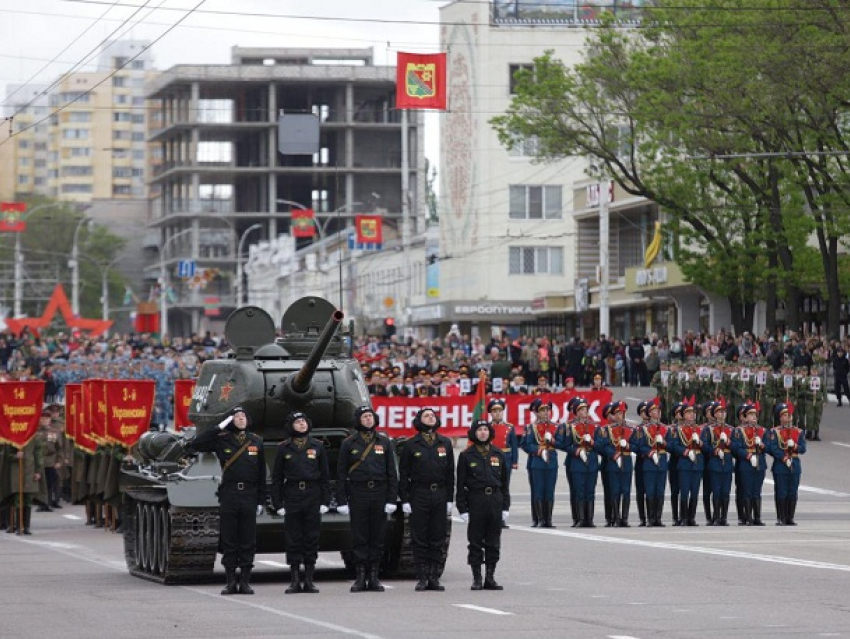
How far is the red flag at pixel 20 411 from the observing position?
2995 cm

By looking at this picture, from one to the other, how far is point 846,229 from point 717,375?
571 centimetres

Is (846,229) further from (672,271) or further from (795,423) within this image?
(672,271)

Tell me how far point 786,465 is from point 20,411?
10.9m

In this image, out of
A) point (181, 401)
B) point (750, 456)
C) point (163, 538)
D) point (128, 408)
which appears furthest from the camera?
point (181, 401)

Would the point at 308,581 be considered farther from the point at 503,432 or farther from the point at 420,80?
the point at 420,80

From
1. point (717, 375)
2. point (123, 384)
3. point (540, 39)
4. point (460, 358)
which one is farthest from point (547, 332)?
point (123, 384)

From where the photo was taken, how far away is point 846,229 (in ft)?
154

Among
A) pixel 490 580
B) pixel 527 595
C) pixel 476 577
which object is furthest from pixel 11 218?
pixel 527 595

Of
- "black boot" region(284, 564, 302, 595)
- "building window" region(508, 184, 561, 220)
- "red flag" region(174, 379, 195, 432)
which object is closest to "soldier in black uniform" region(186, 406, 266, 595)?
"black boot" region(284, 564, 302, 595)

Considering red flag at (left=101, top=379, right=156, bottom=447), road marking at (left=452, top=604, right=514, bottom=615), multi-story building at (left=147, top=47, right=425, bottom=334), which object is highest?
multi-story building at (left=147, top=47, right=425, bottom=334)

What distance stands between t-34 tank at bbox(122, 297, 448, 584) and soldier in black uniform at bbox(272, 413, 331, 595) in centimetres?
72

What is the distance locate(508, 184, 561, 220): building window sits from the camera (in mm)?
88500

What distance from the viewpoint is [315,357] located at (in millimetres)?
20562

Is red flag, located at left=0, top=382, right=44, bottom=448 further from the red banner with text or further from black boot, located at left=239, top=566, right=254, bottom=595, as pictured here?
black boot, located at left=239, top=566, right=254, bottom=595
